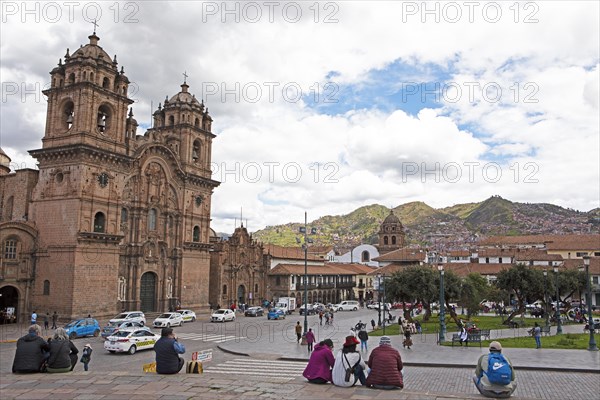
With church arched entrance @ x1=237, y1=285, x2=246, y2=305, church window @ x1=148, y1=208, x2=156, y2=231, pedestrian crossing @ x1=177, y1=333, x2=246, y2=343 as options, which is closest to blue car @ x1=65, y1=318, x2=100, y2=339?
pedestrian crossing @ x1=177, y1=333, x2=246, y2=343

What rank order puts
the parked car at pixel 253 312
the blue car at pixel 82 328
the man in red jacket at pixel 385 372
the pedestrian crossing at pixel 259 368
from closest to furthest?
the man in red jacket at pixel 385 372 → the pedestrian crossing at pixel 259 368 → the blue car at pixel 82 328 → the parked car at pixel 253 312

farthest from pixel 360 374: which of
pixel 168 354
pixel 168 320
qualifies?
pixel 168 320

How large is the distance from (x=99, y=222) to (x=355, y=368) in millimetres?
36897

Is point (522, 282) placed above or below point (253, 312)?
above

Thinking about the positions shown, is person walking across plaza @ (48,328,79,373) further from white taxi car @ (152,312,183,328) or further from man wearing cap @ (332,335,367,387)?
white taxi car @ (152,312,183,328)

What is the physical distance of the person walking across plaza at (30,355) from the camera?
1254 cm

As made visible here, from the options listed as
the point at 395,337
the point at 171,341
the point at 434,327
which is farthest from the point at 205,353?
the point at 434,327

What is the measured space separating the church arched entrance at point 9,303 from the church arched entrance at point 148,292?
1069 cm

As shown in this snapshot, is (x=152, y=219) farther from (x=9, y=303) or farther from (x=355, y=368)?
(x=355, y=368)

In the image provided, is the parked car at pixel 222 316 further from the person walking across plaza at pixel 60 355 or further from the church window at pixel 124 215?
the person walking across plaza at pixel 60 355

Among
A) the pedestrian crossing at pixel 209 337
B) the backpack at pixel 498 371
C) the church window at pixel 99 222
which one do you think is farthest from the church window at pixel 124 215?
the backpack at pixel 498 371

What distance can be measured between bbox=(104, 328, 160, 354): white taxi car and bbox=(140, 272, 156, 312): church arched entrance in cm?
2105

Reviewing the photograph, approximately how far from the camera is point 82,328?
32438 millimetres

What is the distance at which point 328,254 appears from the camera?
110 m
